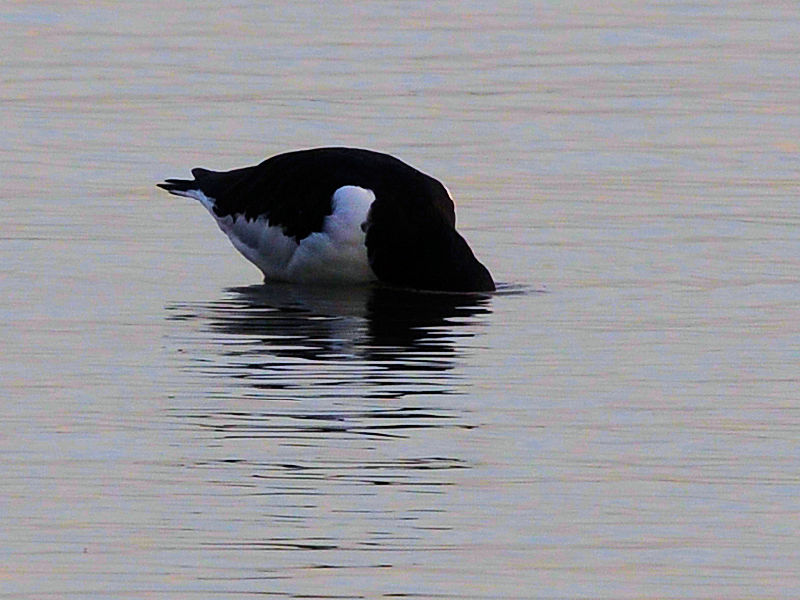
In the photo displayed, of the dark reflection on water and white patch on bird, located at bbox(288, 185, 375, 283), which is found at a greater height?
white patch on bird, located at bbox(288, 185, 375, 283)

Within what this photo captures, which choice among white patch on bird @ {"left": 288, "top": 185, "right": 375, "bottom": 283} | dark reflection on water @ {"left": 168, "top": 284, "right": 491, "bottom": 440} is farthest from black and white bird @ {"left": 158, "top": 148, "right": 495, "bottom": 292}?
dark reflection on water @ {"left": 168, "top": 284, "right": 491, "bottom": 440}

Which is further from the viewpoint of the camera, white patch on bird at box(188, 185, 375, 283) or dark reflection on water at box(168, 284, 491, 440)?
white patch on bird at box(188, 185, 375, 283)

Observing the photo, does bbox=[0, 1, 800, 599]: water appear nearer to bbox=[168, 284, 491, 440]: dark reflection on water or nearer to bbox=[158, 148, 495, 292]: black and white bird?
bbox=[168, 284, 491, 440]: dark reflection on water

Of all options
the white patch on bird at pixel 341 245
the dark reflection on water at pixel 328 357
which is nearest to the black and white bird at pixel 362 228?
the white patch on bird at pixel 341 245

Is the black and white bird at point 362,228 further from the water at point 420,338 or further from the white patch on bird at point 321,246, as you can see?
the water at point 420,338

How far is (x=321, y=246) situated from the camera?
15.3 metres

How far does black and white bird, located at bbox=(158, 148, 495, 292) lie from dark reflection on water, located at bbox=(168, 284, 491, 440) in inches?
4.8

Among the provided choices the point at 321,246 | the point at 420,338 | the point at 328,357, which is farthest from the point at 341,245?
the point at 328,357

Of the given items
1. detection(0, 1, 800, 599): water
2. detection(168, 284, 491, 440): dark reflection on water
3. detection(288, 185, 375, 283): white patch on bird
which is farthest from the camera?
detection(288, 185, 375, 283): white patch on bird

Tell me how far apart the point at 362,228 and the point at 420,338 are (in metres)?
1.42

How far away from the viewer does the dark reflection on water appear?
37.5 ft

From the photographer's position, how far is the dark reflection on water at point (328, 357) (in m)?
11.4

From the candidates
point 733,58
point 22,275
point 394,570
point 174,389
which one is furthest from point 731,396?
point 733,58

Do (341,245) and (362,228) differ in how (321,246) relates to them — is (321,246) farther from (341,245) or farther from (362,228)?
(362,228)
